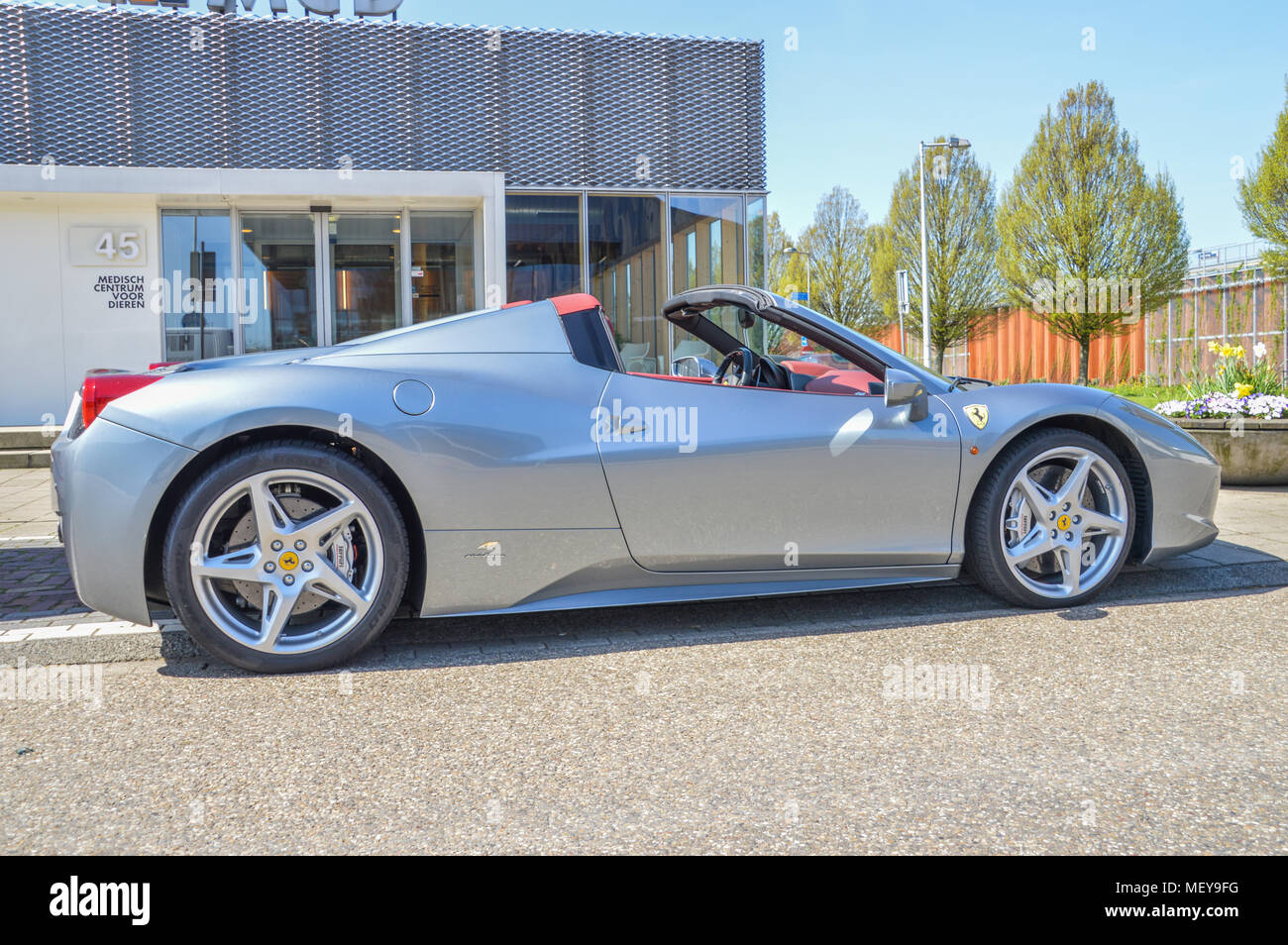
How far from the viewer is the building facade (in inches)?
489

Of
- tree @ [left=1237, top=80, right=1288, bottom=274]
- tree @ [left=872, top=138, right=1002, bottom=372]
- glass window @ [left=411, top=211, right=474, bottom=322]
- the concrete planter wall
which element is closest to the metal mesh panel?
glass window @ [left=411, top=211, right=474, bottom=322]

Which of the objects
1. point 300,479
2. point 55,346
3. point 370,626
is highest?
point 55,346

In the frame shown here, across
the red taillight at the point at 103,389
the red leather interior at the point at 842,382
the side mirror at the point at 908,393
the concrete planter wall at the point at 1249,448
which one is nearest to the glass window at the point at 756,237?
the concrete planter wall at the point at 1249,448

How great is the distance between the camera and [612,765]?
2.40 m

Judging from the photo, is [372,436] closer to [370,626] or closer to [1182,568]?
[370,626]

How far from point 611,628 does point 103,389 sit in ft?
6.14

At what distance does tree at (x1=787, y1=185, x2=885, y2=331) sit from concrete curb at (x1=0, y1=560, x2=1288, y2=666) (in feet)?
119

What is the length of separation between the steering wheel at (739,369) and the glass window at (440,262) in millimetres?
9769

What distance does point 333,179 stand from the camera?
1215 cm

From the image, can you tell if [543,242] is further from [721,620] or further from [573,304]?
[721,620]

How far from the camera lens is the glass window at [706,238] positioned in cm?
1420

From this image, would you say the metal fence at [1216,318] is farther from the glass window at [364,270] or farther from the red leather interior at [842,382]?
the red leather interior at [842,382]
